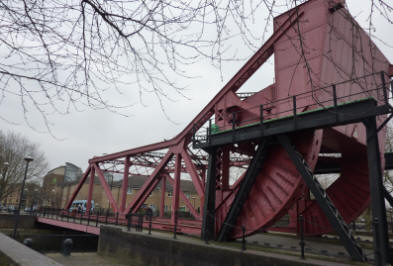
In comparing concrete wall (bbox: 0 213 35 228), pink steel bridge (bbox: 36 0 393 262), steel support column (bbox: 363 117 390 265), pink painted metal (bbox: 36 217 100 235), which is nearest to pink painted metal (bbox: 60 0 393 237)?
pink steel bridge (bbox: 36 0 393 262)

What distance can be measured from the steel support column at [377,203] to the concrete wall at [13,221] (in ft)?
84.5

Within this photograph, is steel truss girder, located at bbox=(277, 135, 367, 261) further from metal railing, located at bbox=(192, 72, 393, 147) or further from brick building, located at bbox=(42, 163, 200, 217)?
brick building, located at bbox=(42, 163, 200, 217)

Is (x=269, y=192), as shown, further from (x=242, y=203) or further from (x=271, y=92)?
(x=271, y=92)

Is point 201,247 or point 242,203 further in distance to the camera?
point 242,203

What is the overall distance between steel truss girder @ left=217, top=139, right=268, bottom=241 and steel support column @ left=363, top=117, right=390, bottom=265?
3348 millimetres

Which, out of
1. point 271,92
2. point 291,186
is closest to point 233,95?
point 271,92

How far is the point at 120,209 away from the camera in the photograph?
19.1 metres

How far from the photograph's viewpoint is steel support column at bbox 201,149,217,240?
10.8m

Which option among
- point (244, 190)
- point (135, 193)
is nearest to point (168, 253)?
point (244, 190)

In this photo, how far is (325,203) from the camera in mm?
8031

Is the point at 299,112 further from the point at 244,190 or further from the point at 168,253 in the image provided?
the point at 168,253

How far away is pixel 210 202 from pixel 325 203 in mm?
4452

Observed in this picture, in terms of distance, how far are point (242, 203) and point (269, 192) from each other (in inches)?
42.0

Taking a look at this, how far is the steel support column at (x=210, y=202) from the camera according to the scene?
10.8 m
